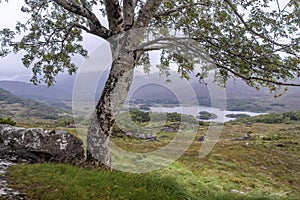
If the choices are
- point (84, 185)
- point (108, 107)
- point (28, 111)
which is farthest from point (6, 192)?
point (28, 111)

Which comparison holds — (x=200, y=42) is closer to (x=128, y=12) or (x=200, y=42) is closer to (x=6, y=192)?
(x=128, y=12)

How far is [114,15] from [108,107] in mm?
3443

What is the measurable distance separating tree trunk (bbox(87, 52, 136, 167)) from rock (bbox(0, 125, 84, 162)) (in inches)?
26.3

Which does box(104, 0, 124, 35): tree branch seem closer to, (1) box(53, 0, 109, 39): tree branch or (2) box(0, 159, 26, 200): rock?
(1) box(53, 0, 109, 39): tree branch

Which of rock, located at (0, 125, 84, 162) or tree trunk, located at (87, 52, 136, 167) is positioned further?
tree trunk, located at (87, 52, 136, 167)

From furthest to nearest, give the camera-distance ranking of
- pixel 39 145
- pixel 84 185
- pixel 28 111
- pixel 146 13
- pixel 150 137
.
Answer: pixel 28 111 < pixel 150 137 < pixel 146 13 < pixel 39 145 < pixel 84 185

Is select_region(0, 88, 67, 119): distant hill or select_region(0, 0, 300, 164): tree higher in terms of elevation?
select_region(0, 0, 300, 164): tree

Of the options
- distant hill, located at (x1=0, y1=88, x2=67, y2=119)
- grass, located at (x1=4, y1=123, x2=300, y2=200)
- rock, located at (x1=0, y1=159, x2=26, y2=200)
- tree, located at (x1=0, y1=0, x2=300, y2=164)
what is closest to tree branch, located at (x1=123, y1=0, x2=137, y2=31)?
tree, located at (x1=0, y1=0, x2=300, y2=164)

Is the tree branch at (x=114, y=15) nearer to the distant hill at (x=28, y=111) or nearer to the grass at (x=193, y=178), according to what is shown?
the grass at (x=193, y=178)

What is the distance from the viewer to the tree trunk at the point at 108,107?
991 centimetres

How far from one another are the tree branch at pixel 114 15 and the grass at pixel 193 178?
17.2 feet

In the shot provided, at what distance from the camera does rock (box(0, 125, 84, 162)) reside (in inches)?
378

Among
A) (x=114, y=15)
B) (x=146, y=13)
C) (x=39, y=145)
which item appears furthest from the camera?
(x=146, y=13)

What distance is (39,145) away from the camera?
9.63 m
